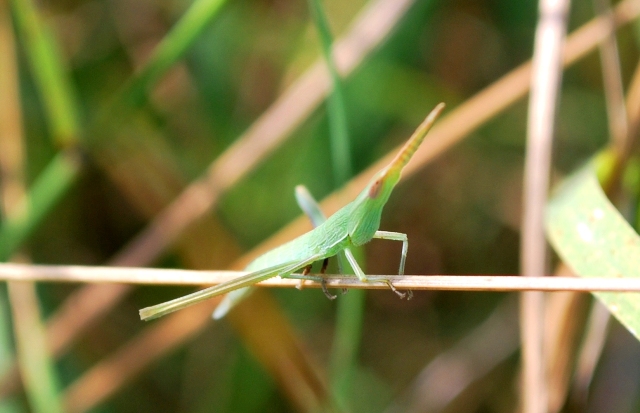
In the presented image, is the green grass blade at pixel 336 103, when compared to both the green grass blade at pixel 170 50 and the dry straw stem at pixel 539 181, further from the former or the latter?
the dry straw stem at pixel 539 181

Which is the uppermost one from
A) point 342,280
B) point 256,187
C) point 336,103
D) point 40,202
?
point 40,202

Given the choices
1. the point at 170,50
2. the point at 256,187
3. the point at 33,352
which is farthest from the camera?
the point at 256,187

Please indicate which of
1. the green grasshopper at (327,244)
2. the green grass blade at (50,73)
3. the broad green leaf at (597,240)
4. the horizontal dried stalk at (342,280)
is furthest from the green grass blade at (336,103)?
the green grass blade at (50,73)

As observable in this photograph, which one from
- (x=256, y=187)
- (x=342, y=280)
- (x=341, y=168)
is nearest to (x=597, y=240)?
(x=342, y=280)

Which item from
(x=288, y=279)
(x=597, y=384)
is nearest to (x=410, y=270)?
(x=597, y=384)

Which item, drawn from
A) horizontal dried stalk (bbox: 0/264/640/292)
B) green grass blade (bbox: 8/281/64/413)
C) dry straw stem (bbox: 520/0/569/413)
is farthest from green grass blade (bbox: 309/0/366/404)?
green grass blade (bbox: 8/281/64/413)

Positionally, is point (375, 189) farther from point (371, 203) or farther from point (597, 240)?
point (597, 240)
